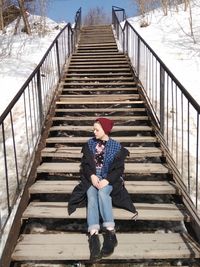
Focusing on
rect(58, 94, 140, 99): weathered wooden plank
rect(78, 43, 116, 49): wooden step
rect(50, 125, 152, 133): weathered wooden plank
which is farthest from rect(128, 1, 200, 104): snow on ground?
rect(50, 125, 152, 133): weathered wooden plank

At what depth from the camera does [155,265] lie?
13.1 ft

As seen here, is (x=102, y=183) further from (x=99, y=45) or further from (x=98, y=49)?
(x=99, y=45)

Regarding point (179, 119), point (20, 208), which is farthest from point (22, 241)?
point (179, 119)

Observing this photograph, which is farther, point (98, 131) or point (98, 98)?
point (98, 98)

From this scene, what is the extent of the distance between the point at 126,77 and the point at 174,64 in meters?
2.83

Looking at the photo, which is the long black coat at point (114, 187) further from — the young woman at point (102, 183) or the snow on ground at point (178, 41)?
the snow on ground at point (178, 41)

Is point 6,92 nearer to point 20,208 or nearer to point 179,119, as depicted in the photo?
point 179,119

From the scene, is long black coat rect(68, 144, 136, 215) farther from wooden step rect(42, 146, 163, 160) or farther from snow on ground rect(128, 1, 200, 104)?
snow on ground rect(128, 1, 200, 104)

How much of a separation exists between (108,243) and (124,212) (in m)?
0.63

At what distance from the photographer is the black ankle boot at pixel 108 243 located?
3717 mm

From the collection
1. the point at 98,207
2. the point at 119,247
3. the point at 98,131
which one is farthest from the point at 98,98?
the point at 119,247

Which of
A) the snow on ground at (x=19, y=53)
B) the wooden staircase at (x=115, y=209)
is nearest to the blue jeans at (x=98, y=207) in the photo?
the wooden staircase at (x=115, y=209)

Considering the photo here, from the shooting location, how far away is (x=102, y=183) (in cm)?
424

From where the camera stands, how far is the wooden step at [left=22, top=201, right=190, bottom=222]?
14.0 ft
